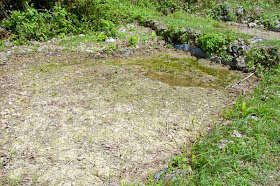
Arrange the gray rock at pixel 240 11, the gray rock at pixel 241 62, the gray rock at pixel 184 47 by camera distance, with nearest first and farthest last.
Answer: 1. the gray rock at pixel 241 62
2. the gray rock at pixel 184 47
3. the gray rock at pixel 240 11

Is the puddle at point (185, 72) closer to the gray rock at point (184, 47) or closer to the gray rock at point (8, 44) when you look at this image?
the gray rock at point (184, 47)

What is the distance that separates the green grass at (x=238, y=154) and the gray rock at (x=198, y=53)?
2582mm

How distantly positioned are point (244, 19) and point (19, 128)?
9432mm

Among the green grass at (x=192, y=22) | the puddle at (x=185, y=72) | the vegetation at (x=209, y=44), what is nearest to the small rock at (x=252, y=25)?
the vegetation at (x=209, y=44)

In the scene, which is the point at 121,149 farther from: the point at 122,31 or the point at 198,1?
the point at 198,1

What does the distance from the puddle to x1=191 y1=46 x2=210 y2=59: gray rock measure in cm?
25

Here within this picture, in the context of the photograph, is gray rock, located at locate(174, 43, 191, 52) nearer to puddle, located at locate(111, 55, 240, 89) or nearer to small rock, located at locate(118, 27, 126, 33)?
puddle, located at locate(111, 55, 240, 89)

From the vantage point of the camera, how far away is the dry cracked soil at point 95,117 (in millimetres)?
2742

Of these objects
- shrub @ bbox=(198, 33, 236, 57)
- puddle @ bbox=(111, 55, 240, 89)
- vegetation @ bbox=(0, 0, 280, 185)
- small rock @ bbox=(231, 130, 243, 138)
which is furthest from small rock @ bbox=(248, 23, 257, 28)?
small rock @ bbox=(231, 130, 243, 138)

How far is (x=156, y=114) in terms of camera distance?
3.71 metres

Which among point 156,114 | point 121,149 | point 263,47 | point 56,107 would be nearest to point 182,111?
point 156,114

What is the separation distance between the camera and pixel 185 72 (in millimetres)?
5332

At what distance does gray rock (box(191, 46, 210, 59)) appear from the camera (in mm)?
6000

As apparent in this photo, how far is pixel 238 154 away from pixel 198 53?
3.82 meters
